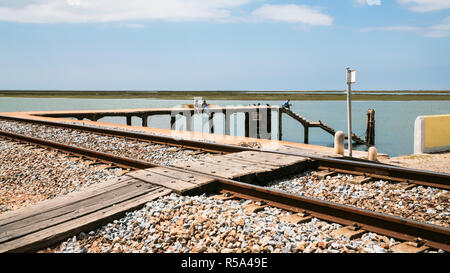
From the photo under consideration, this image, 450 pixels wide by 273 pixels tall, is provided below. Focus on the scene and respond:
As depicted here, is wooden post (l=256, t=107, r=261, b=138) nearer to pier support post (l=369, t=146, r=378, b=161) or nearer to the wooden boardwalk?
pier support post (l=369, t=146, r=378, b=161)

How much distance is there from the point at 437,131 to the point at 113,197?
515 inches

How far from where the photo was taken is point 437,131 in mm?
14703

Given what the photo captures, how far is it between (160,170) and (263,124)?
2545 cm

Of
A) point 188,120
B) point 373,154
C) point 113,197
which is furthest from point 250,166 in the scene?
point 188,120

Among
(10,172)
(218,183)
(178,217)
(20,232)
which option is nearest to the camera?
(20,232)

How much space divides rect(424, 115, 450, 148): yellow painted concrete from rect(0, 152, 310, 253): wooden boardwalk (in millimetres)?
9198

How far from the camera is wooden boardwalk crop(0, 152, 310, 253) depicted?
13.4ft

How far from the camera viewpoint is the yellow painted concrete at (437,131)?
14.4m

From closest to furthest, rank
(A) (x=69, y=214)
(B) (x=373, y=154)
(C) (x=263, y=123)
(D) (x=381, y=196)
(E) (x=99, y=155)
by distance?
(A) (x=69, y=214), (D) (x=381, y=196), (E) (x=99, y=155), (B) (x=373, y=154), (C) (x=263, y=123)

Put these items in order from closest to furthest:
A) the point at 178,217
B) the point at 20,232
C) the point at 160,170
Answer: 1. the point at 20,232
2. the point at 178,217
3. the point at 160,170

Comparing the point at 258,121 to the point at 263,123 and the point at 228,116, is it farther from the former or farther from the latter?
the point at 228,116

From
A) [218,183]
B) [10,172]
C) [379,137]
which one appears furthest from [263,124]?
[218,183]
